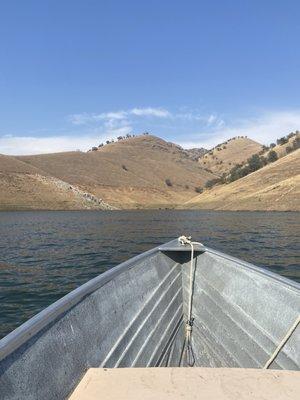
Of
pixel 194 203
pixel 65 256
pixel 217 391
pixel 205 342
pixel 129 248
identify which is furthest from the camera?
pixel 194 203

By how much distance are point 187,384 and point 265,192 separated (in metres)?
91.2

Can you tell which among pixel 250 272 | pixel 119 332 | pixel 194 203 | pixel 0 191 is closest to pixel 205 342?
pixel 250 272

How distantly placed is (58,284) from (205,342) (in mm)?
11447

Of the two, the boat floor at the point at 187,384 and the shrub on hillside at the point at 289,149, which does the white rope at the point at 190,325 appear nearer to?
the boat floor at the point at 187,384

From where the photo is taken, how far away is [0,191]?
124062 mm

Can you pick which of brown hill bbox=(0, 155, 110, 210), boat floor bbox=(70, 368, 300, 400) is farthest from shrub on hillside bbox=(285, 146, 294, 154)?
boat floor bbox=(70, 368, 300, 400)

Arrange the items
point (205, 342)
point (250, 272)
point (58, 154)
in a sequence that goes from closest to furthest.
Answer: point (250, 272) < point (205, 342) < point (58, 154)

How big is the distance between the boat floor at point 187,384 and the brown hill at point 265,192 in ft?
264

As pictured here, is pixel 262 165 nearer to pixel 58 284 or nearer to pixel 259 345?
pixel 58 284

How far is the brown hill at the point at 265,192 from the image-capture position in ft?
283

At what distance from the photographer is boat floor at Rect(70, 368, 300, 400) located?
4.59 metres

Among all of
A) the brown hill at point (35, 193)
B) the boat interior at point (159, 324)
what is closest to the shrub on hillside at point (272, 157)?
the brown hill at point (35, 193)

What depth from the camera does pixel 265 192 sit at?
9294 cm

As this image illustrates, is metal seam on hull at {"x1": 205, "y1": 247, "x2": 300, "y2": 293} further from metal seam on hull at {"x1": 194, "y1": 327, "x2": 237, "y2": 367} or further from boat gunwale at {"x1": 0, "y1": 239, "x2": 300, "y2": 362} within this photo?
metal seam on hull at {"x1": 194, "y1": 327, "x2": 237, "y2": 367}
